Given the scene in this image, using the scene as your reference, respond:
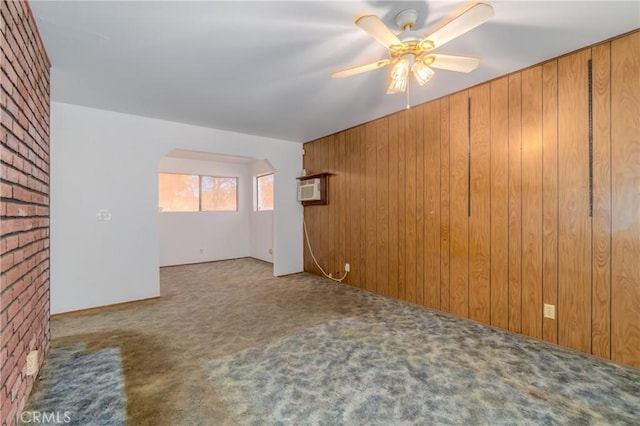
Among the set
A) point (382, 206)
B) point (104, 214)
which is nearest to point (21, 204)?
point (104, 214)

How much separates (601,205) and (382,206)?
7.00 feet

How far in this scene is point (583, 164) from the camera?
7.38 feet

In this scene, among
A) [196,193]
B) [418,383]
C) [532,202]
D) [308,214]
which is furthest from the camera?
[196,193]

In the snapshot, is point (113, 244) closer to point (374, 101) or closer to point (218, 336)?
point (218, 336)

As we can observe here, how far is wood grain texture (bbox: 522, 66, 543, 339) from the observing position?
97.5 inches

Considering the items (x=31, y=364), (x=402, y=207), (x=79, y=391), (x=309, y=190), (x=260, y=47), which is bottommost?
(x=79, y=391)

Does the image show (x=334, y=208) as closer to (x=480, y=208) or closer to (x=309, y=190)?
(x=309, y=190)

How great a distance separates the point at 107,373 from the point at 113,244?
6.47 feet

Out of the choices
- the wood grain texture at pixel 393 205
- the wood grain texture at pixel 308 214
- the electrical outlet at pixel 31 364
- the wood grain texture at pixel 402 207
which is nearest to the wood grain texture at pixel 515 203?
the wood grain texture at pixel 402 207

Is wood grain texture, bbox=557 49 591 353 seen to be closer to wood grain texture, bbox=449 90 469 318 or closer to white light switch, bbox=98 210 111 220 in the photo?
wood grain texture, bbox=449 90 469 318

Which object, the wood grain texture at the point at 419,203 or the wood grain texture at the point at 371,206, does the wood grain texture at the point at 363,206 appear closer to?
the wood grain texture at the point at 371,206

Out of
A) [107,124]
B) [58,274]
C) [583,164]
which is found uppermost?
[107,124]

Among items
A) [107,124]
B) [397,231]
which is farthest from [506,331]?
[107,124]

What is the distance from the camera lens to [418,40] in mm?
1785
